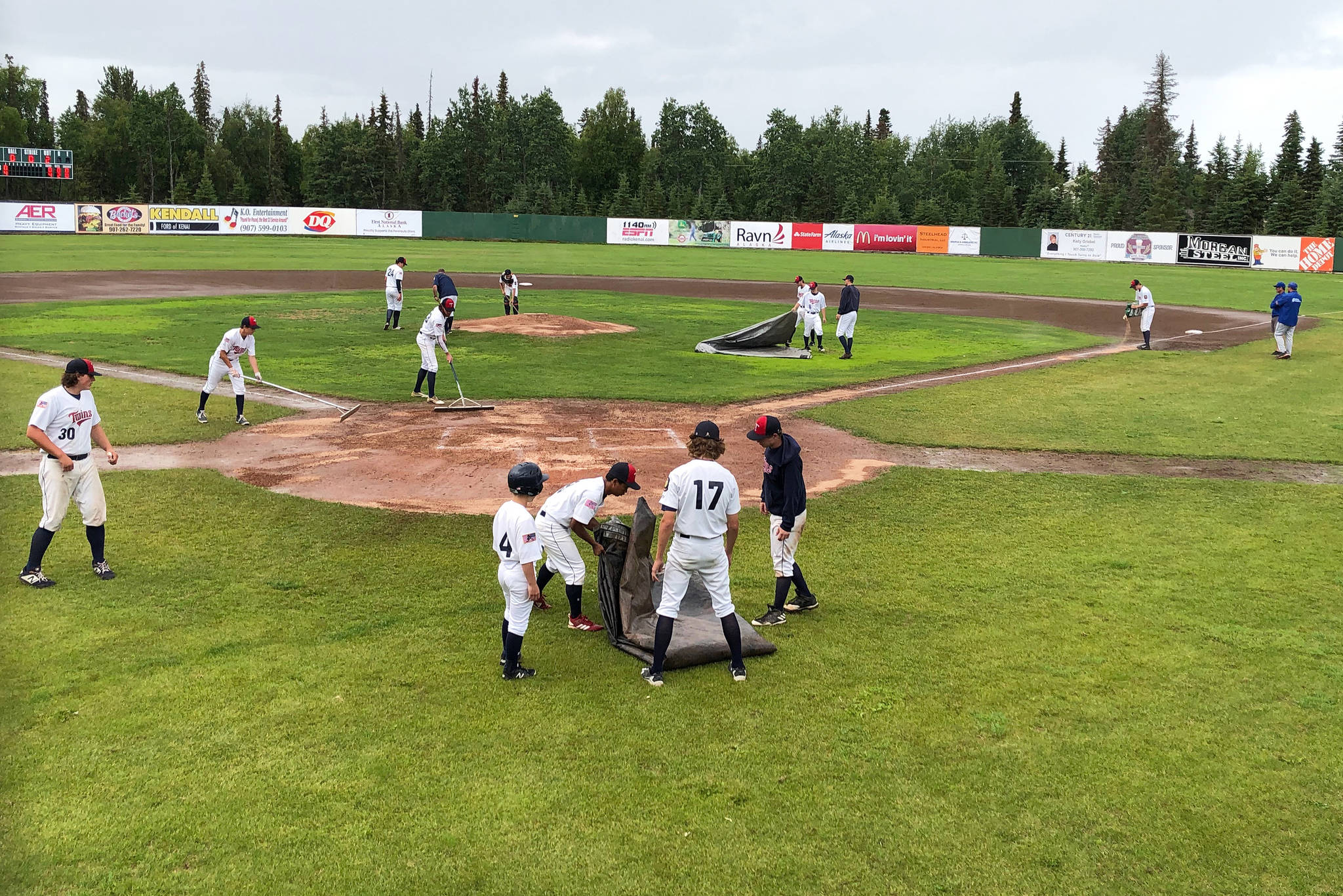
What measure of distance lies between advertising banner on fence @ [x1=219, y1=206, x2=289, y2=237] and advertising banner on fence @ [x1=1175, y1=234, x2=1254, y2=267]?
62825 millimetres

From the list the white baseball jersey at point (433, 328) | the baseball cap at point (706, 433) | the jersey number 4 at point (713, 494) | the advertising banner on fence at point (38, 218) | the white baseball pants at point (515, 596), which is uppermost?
the advertising banner on fence at point (38, 218)

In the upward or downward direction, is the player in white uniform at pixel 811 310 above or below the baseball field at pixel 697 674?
above

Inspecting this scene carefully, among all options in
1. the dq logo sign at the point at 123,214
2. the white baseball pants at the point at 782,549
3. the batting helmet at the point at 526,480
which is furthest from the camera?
the dq logo sign at the point at 123,214

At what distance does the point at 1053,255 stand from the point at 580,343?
55.2 metres

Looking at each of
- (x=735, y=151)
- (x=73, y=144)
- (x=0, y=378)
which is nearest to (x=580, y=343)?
(x=0, y=378)

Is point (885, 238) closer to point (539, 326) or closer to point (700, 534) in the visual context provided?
point (539, 326)

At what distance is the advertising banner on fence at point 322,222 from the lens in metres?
75.6

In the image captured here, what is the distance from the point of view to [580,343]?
27.8 metres

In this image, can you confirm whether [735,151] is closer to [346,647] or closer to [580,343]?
[580,343]

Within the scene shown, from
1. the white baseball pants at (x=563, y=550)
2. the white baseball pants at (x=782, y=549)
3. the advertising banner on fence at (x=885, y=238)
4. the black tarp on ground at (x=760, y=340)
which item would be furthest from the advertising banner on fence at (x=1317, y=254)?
the white baseball pants at (x=563, y=550)

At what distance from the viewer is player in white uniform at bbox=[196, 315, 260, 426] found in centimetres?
1719

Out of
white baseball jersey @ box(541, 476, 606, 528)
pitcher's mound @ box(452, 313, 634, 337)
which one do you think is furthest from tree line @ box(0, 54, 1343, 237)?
white baseball jersey @ box(541, 476, 606, 528)

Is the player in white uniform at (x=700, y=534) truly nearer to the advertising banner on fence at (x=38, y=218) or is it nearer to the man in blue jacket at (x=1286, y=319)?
the man in blue jacket at (x=1286, y=319)

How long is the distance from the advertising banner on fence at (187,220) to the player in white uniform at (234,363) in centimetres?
6060
